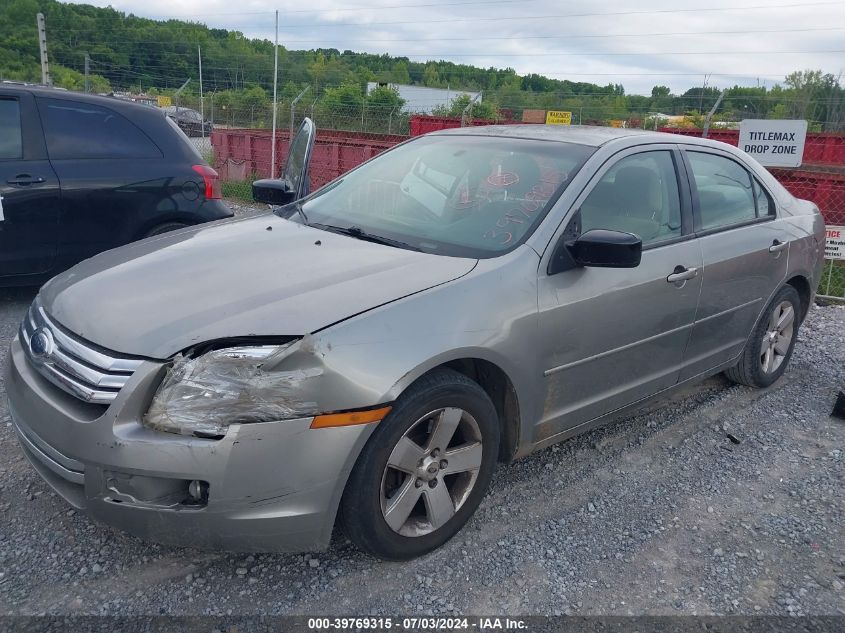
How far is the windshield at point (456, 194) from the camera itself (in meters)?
3.13

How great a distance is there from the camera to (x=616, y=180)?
135 inches

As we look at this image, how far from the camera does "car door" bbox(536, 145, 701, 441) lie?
305cm

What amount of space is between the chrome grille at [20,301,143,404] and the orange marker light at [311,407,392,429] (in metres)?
0.61

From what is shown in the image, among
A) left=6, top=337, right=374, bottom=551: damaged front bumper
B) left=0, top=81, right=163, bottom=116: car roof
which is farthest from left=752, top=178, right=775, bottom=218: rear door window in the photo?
left=0, top=81, right=163, bottom=116: car roof

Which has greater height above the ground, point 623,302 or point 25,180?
point 25,180

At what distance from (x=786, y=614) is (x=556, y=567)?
2.71ft

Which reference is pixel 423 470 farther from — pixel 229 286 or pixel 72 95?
pixel 72 95

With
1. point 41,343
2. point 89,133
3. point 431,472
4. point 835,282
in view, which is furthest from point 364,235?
point 835,282

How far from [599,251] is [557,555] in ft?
4.06

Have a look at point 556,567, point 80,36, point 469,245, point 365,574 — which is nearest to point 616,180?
point 469,245

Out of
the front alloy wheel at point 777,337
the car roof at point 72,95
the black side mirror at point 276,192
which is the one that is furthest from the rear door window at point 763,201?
the car roof at point 72,95

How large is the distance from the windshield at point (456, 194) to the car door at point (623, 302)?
0.70 ft

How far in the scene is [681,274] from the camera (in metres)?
3.54

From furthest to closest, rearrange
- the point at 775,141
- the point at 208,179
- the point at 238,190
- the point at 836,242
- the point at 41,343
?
the point at 238,190, the point at 775,141, the point at 836,242, the point at 208,179, the point at 41,343
